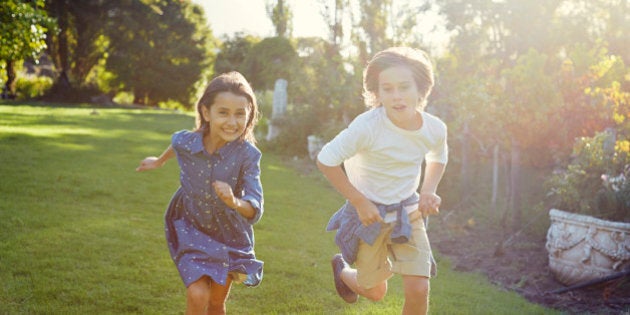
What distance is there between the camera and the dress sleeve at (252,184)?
10.3 feet

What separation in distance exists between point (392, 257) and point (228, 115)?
1.24 m

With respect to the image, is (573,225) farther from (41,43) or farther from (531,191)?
(41,43)

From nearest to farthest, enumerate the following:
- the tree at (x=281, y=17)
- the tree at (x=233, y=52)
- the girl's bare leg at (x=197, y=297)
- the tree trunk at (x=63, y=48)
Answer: the girl's bare leg at (x=197, y=297), the tree at (x=281, y=17), the tree trunk at (x=63, y=48), the tree at (x=233, y=52)

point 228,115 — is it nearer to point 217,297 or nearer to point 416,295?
point 217,297

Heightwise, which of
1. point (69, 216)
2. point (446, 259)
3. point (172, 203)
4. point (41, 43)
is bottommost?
point (446, 259)

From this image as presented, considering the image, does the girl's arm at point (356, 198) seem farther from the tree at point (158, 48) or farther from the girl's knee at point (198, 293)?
the tree at point (158, 48)

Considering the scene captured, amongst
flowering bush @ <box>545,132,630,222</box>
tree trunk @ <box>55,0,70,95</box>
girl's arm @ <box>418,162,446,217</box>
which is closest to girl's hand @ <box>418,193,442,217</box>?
girl's arm @ <box>418,162,446,217</box>

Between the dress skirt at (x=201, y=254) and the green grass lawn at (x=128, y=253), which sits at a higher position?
the dress skirt at (x=201, y=254)

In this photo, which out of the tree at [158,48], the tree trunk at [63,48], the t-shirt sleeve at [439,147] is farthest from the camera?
the tree at [158,48]

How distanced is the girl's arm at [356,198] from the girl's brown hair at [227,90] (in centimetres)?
56

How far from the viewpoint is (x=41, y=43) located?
38.3ft

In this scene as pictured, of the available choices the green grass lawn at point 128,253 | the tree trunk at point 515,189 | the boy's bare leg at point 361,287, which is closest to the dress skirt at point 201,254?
the boy's bare leg at point 361,287

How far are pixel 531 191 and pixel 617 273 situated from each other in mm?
4121

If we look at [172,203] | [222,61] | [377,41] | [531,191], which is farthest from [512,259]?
[222,61]
